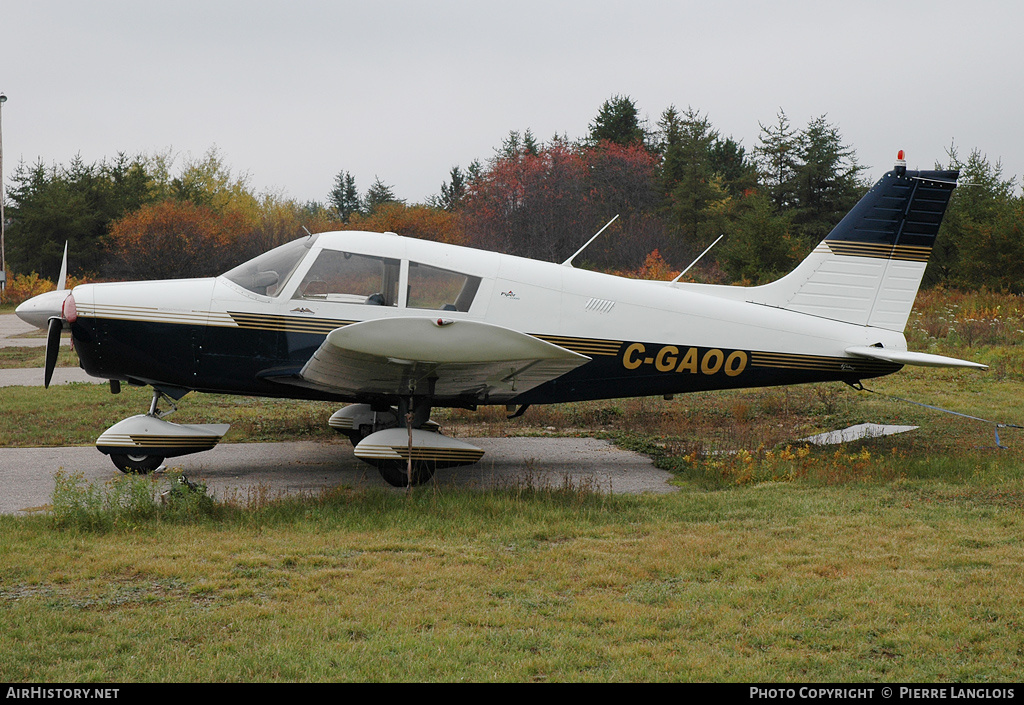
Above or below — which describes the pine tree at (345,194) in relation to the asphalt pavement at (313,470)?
above

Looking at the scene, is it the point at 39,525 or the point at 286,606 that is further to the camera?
the point at 39,525

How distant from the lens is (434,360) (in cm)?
661

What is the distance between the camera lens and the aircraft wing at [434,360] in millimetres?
6328

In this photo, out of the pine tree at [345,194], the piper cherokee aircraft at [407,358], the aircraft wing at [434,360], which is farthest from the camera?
the pine tree at [345,194]

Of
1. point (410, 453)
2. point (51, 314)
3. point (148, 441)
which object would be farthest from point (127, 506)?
point (51, 314)

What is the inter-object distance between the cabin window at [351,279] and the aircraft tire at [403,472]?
151 cm

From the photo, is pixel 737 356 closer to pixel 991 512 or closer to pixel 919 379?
pixel 991 512

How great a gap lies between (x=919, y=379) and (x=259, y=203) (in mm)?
48022

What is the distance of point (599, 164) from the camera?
40.6 meters

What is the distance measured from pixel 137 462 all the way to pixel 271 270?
7.38ft

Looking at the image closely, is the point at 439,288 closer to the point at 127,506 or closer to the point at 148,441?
the point at 148,441

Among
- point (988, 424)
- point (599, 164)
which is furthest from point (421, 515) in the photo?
point (599, 164)

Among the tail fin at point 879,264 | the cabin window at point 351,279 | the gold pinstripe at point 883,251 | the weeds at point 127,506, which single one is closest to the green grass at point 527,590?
the weeds at point 127,506

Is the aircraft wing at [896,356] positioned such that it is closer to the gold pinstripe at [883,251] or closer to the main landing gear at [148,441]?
the gold pinstripe at [883,251]
